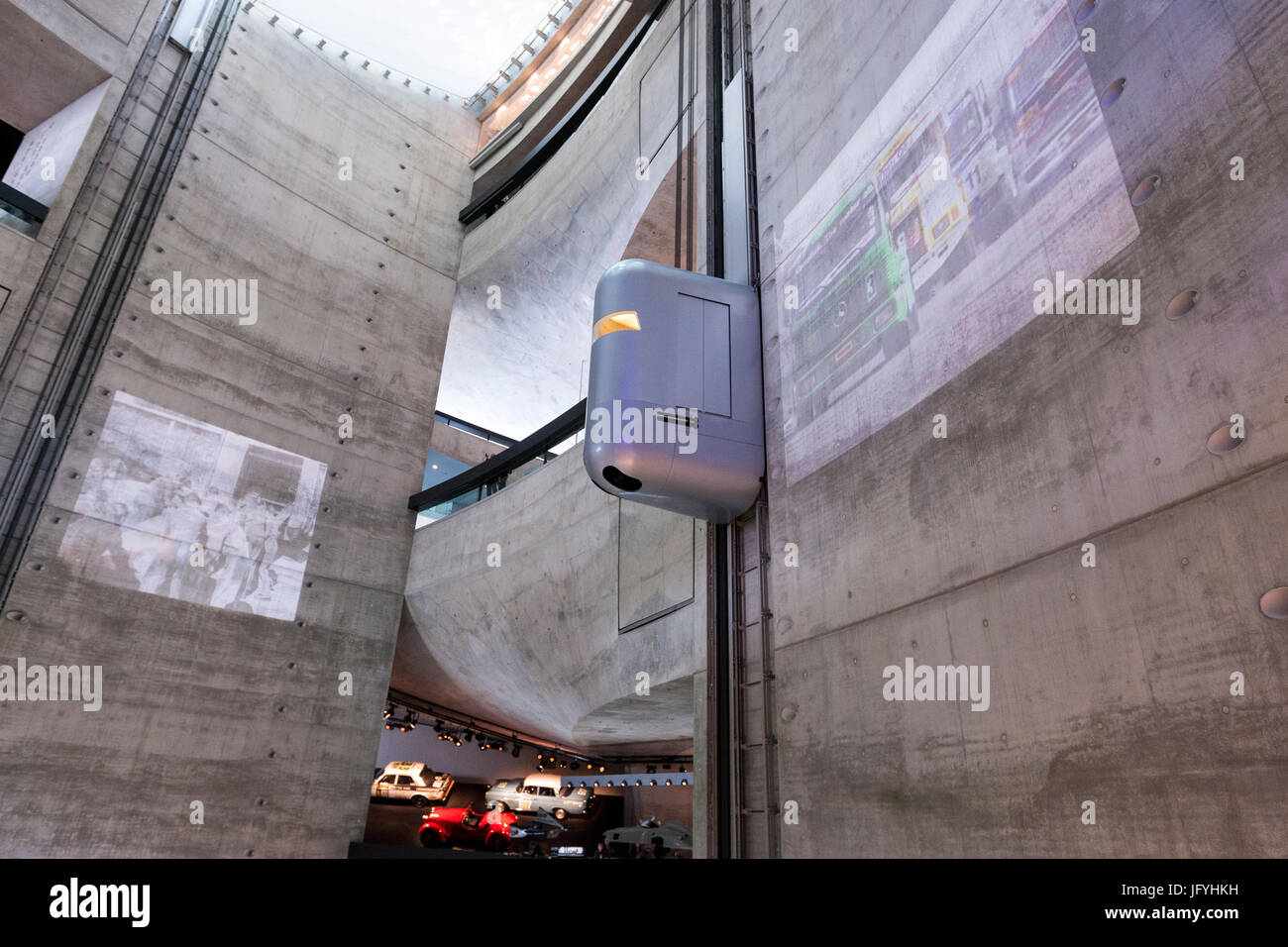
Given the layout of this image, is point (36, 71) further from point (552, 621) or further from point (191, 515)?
point (552, 621)

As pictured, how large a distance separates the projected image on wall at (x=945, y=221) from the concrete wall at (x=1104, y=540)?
0.06 meters

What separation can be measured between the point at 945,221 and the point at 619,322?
2.38 m

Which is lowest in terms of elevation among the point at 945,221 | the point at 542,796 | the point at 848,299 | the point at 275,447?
the point at 542,796

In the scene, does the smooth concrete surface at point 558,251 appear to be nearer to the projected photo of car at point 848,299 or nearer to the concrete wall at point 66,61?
the projected photo of car at point 848,299

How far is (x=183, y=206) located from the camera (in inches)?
403

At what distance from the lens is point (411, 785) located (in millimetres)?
16938

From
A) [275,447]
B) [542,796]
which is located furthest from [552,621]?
[542,796]

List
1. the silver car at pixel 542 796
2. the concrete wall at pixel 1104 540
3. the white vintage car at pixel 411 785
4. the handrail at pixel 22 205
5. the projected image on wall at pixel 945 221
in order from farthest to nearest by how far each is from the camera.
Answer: the white vintage car at pixel 411 785, the silver car at pixel 542 796, the handrail at pixel 22 205, the projected image on wall at pixel 945 221, the concrete wall at pixel 1104 540

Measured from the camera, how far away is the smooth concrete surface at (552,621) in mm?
7363

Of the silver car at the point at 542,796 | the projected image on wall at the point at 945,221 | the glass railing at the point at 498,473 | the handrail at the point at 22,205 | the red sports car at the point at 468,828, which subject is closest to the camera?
the projected image on wall at the point at 945,221

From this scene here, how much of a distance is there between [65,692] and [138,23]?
911cm

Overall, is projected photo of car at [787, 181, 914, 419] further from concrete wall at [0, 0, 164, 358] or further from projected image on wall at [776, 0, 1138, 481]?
concrete wall at [0, 0, 164, 358]

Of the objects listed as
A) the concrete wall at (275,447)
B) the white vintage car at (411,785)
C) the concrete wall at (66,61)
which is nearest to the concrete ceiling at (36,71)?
the concrete wall at (66,61)

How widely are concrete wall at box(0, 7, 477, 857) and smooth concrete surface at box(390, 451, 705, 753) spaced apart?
93 cm
